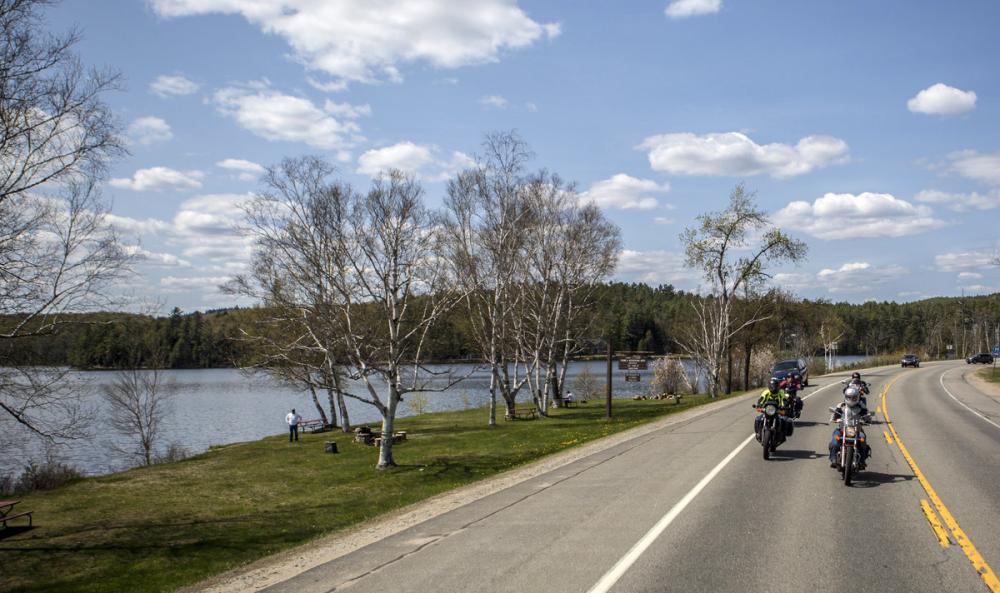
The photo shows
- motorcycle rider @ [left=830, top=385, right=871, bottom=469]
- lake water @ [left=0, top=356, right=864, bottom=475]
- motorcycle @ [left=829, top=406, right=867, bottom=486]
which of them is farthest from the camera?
lake water @ [left=0, top=356, right=864, bottom=475]

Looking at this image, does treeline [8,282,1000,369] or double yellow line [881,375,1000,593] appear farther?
treeline [8,282,1000,369]

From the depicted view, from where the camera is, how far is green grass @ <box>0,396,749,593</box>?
1396 cm

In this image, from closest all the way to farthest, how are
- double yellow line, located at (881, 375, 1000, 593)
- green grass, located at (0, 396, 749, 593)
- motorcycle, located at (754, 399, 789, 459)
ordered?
double yellow line, located at (881, 375, 1000, 593) < green grass, located at (0, 396, 749, 593) < motorcycle, located at (754, 399, 789, 459)

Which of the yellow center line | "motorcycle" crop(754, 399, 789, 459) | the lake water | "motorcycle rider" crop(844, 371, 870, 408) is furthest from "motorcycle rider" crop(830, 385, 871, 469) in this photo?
the lake water

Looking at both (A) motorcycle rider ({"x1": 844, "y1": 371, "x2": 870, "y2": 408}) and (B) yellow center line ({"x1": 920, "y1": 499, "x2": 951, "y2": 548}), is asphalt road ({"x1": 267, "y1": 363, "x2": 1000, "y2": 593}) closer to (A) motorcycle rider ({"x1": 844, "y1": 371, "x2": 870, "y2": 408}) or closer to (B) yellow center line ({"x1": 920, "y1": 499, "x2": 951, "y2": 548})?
(B) yellow center line ({"x1": 920, "y1": 499, "x2": 951, "y2": 548})

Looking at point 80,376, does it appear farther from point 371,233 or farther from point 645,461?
point 645,461

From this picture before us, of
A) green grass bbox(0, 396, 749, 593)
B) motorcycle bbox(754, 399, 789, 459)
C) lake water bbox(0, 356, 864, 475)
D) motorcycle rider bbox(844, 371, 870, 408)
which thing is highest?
motorcycle rider bbox(844, 371, 870, 408)

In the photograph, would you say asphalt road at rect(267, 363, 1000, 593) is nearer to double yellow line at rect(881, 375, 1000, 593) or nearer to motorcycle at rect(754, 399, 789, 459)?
double yellow line at rect(881, 375, 1000, 593)

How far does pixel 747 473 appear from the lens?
13.8m

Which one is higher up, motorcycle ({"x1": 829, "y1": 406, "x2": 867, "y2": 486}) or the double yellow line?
motorcycle ({"x1": 829, "y1": 406, "x2": 867, "y2": 486})

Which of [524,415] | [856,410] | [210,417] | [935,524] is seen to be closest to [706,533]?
[935,524]

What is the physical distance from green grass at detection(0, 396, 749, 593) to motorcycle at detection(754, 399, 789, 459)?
8.17 metres

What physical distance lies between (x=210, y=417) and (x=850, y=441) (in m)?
53.4

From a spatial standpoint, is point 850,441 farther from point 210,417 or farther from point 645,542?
point 210,417
